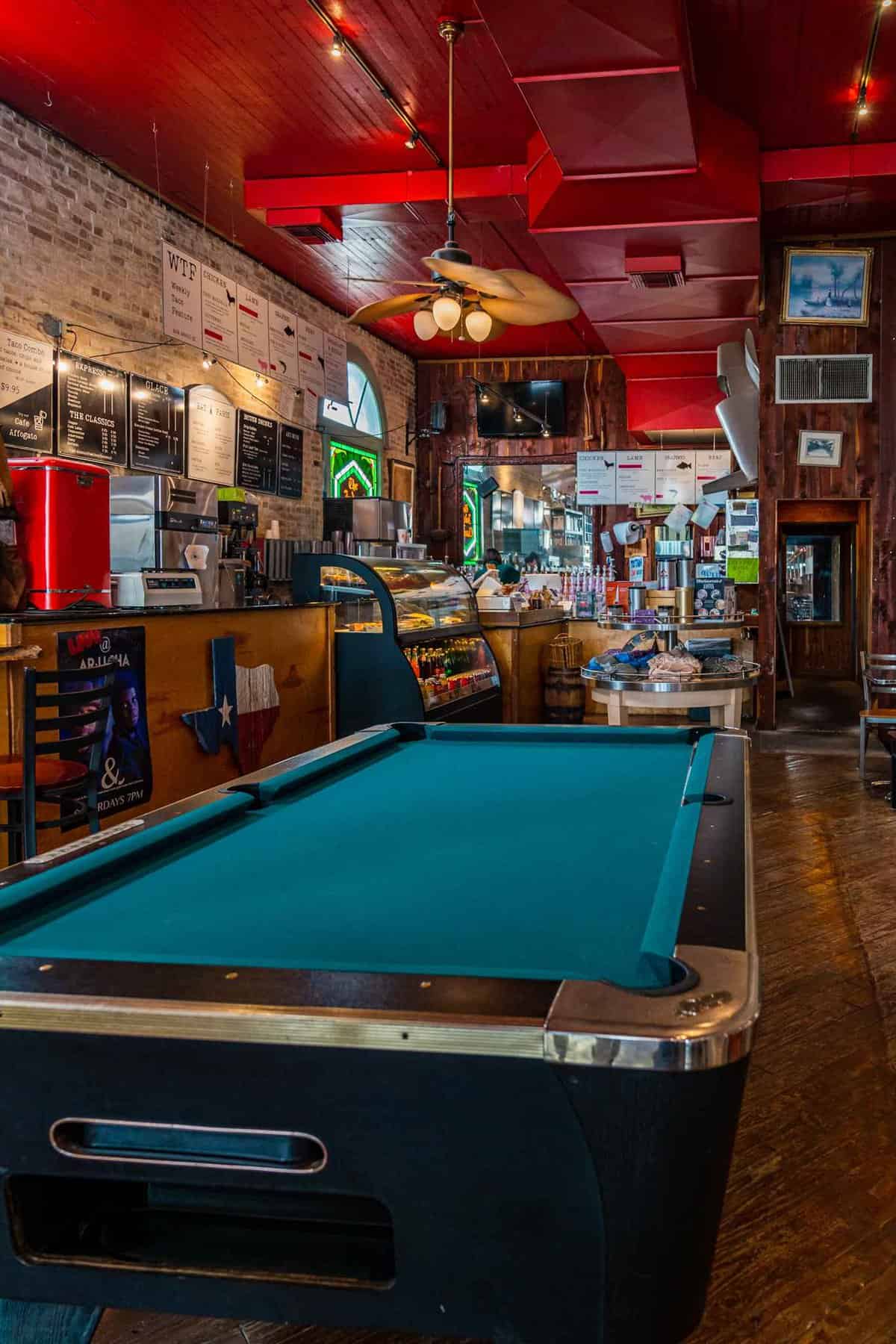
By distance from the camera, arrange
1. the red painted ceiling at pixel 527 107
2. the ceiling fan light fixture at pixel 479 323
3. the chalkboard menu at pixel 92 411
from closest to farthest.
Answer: the red painted ceiling at pixel 527 107 < the ceiling fan light fixture at pixel 479 323 < the chalkboard menu at pixel 92 411

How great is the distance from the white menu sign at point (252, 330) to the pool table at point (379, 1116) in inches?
289

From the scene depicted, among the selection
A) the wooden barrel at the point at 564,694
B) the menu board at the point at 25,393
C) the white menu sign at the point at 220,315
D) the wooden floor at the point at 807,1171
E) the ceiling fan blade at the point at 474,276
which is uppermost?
the white menu sign at the point at 220,315

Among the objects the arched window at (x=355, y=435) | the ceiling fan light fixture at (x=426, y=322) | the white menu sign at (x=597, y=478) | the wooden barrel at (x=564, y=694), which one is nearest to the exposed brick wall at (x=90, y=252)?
the arched window at (x=355, y=435)

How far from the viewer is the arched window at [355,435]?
10.9m

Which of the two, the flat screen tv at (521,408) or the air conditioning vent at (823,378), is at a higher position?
the flat screen tv at (521,408)

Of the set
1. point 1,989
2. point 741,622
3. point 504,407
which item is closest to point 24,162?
point 741,622

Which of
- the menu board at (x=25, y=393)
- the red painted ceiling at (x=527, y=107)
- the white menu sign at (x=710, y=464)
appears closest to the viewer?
the red painted ceiling at (x=527, y=107)

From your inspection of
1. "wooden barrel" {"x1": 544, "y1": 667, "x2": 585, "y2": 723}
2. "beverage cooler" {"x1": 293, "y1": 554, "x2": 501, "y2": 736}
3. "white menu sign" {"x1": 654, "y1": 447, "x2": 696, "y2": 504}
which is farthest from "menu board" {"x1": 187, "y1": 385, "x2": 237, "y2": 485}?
"white menu sign" {"x1": 654, "y1": 447, "x2": 696, "y2": 504}

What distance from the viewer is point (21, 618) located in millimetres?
3730

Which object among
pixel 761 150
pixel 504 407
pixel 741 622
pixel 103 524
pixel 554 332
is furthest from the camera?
pixel 504 407

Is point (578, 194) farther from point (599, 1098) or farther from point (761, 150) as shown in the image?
point (599, 1098)

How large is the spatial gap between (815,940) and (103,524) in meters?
3.40

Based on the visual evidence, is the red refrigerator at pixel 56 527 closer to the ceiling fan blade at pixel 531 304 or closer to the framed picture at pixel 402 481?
the ceiling fan blade at pixel 531 304

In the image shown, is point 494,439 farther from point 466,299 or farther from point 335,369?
point 466,299
